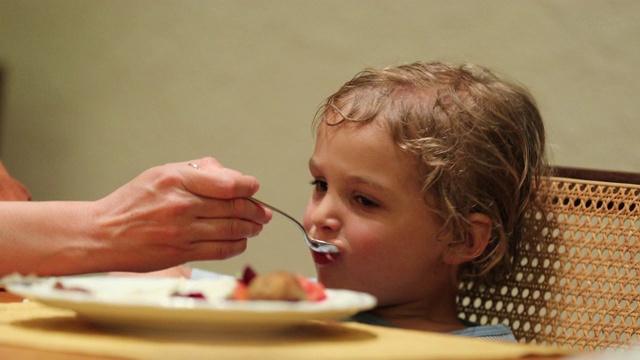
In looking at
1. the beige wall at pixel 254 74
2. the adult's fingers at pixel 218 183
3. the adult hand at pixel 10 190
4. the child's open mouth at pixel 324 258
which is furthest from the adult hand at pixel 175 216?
the beige wall at pixel 254 74

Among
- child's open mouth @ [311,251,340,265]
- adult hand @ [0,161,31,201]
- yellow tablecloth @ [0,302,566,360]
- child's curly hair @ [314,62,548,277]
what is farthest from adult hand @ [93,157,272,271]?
adult hand @ [0,161,31,201]

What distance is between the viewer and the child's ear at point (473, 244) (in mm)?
1283

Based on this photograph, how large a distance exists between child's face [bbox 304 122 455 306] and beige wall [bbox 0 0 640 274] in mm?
776

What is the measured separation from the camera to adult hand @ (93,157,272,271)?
1134mm

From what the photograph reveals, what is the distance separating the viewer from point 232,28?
2422 mm

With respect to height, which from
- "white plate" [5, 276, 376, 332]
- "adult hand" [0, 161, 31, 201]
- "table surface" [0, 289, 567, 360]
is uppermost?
"adult hand" [0, 161, 31, 201]

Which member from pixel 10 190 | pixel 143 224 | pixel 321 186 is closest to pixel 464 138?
pixel 321 186

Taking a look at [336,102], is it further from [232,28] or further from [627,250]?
[232,28]

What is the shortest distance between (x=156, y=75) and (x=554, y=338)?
1.63m

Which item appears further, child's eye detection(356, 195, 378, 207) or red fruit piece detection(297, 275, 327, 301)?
child's eye detection(356, 195, 378, 207)

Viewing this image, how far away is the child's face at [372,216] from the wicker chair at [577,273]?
200 millimetres

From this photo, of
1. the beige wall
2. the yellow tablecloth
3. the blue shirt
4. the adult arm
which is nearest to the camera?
the yellow tablecloth

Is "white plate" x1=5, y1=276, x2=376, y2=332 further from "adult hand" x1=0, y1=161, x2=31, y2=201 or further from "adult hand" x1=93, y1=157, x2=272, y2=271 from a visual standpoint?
"adult hand" x1=0, y1=161, x2=31, y2=201

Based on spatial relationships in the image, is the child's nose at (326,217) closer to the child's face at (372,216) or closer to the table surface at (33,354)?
the child's face at (372,216)
